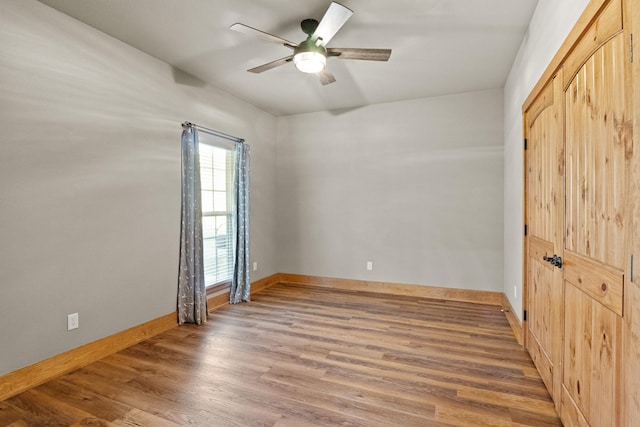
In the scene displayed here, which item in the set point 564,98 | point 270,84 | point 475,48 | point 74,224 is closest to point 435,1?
point 475,48

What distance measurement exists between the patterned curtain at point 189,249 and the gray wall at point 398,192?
6.19ft

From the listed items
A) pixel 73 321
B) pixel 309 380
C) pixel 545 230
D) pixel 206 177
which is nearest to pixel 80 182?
pixel 73 321

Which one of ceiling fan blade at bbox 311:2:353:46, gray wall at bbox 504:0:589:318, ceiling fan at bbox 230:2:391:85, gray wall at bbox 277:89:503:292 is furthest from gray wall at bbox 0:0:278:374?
gray wall at bbox 504:0:589:318

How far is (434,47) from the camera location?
290 cm

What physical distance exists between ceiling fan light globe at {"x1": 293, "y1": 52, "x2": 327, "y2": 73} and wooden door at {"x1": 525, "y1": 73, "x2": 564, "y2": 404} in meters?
1.60

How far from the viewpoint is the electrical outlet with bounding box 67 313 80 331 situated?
2422 millimetres

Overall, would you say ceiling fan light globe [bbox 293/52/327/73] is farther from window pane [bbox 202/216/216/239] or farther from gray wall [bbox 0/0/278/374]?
window pane [bbox 202/216/216/239]

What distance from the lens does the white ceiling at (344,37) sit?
2328 millimetres

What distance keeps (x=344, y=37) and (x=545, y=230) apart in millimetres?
Answer: 2214

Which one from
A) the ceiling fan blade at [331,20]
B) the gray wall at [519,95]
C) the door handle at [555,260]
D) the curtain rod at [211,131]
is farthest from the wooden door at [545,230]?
the curtain rod at [211,131]

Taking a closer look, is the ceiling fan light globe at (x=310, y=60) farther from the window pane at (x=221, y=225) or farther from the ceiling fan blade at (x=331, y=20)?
the window pane at (x=221, y=225)

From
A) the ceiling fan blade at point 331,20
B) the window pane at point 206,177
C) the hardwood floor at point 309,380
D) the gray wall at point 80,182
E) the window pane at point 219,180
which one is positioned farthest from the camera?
the window pane at point 219,180

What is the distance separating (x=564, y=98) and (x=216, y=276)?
3.82 meters

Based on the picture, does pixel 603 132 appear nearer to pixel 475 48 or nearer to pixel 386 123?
pixel 475 48
